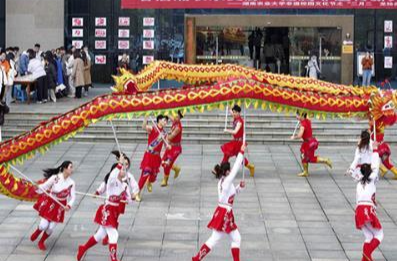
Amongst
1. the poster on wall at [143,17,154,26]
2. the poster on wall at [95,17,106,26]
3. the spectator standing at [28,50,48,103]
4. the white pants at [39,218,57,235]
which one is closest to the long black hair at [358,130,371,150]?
the white pants at [39,218,57,235]

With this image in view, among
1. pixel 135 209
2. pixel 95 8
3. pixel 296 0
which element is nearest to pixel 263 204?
pixel 135 209

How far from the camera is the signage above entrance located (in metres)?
29.1

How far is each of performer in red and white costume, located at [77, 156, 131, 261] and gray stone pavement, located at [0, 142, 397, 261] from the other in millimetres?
390

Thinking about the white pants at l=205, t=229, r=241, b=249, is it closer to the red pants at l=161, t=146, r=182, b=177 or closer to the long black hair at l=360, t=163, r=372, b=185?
the long black hair at l=360, t=163, r=372, b=185

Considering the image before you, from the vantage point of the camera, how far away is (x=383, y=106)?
16312mm

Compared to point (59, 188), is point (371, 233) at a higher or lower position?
lower

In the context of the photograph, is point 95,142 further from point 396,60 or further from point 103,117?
point 396,60

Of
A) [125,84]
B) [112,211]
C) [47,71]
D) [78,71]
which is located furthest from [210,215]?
[78,71]

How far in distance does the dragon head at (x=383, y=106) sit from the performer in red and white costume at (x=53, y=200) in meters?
5.98

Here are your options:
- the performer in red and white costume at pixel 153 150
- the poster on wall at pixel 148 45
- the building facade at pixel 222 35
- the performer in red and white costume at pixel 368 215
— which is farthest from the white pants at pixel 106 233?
the poster on wall at pixel 148 45

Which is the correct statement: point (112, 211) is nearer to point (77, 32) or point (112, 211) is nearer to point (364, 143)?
point (364, 143)

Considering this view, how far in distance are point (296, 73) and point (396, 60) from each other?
10.8ft

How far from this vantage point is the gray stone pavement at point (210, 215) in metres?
12.4

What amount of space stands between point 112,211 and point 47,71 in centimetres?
1464
